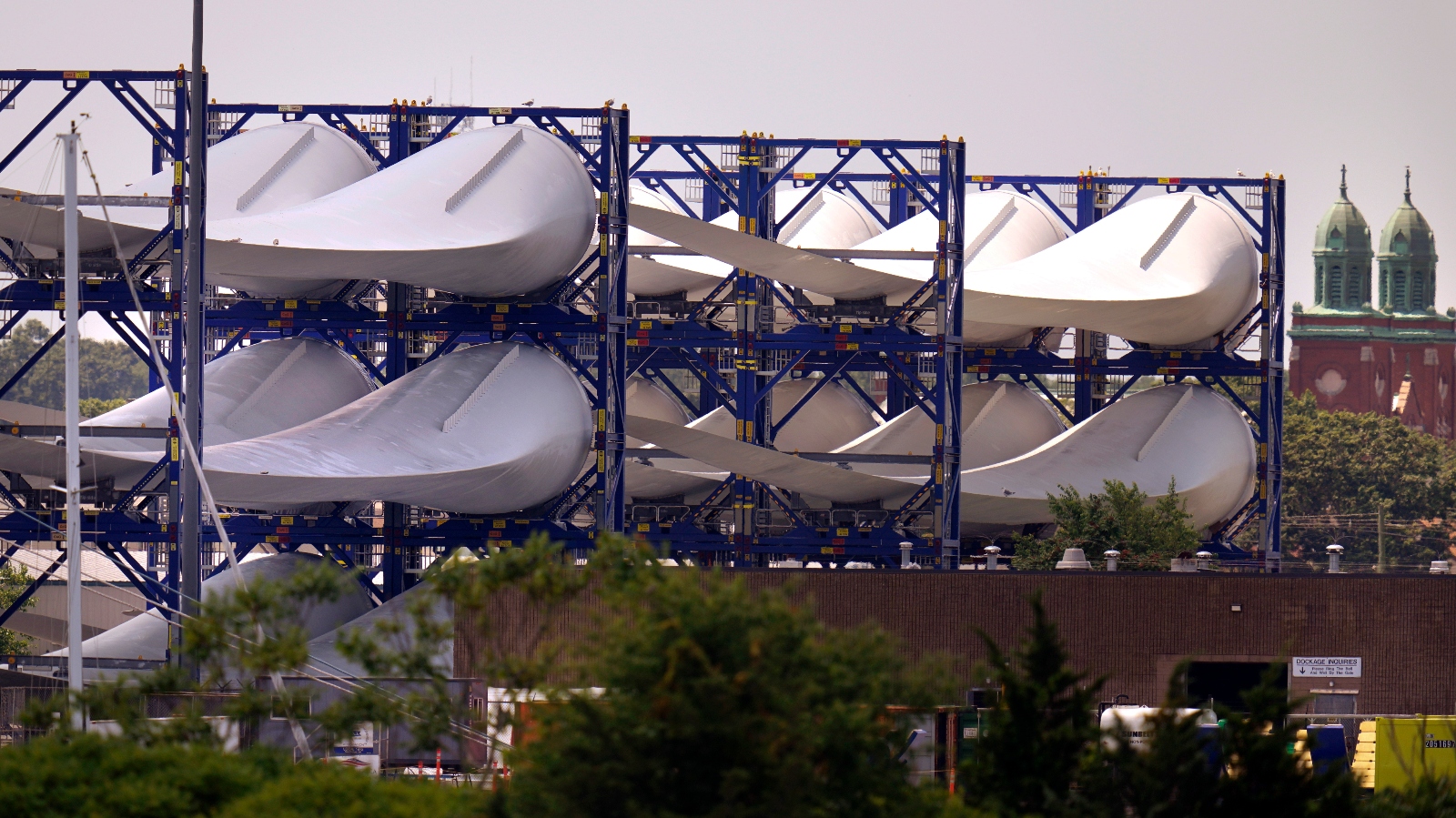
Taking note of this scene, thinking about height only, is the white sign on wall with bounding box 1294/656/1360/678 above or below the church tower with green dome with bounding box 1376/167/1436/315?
below

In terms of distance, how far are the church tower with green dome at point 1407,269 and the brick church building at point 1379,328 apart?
0.07 meters

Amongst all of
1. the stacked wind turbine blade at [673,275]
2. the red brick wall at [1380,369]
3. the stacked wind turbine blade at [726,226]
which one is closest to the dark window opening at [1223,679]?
the stacked wind turbine blade at [726,226]

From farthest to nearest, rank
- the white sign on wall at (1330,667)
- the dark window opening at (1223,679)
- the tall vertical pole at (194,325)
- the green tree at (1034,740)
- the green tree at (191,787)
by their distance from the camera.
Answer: the dark window opening at (1223,679) < the white sign on wall at (1330,667) < the tall vertical pole at (194,325) < the green tree at (1034,740) < the green tree at (191,787)

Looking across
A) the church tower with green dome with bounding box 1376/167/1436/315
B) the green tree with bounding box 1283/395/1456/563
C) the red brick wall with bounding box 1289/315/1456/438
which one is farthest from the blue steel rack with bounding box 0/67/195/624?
the church tower with green dome with bounding box 1376/167/1436/315

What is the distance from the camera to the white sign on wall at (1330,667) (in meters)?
33.7

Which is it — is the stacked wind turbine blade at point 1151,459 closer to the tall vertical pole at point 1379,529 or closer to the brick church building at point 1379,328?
the tall vertical pole at point 1379,529

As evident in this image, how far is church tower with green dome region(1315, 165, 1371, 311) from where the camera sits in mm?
148875

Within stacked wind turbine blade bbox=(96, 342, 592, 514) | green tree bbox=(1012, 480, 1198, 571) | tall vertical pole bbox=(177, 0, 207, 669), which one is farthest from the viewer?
green tree bbox=(1012, 480, 1198, 571)

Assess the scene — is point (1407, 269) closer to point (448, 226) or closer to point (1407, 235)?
point (1407, 235)

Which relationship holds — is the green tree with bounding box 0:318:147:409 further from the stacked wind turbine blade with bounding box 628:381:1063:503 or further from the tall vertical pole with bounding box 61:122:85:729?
the tall vertical pole with bounding box 61:122:85:729

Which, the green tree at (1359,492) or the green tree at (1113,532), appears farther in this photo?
the green tree at (1359,492)

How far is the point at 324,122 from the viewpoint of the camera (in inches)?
1698

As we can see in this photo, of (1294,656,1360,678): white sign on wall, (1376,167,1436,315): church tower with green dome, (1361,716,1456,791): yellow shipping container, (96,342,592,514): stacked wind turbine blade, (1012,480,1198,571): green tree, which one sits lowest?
(1361,716,1456,791): yellow shipping container

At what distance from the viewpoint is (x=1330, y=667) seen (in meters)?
Answer: 33.8
